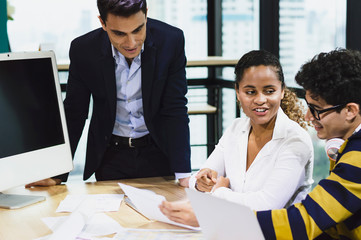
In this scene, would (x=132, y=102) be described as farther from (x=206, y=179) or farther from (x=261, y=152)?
(x=261, y=152)

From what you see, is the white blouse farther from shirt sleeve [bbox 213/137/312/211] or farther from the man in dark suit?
the man in dark suit

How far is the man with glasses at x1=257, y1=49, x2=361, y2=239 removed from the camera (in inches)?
42.6

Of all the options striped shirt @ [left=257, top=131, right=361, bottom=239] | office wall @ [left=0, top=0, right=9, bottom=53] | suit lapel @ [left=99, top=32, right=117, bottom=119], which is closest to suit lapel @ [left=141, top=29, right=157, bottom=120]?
suit lapel @ [left=99, top=32, right=117, bottom=119]

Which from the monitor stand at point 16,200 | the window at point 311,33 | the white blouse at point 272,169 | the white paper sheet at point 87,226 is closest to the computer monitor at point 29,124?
the monitor stand at point 16,200

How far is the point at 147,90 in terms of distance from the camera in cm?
177

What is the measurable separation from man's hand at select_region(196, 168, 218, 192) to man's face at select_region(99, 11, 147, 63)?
49 cm

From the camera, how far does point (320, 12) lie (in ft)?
10.3

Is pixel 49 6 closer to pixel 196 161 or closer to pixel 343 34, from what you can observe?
pixel 196 161

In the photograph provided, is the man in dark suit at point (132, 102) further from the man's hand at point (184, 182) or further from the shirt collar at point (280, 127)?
the shirt collar at point (280, 127)

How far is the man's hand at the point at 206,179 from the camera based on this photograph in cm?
165

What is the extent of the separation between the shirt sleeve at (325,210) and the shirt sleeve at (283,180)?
1.10ft

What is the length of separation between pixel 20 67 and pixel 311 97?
942mm

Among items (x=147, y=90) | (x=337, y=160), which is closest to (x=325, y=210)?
(x=337, y=160)

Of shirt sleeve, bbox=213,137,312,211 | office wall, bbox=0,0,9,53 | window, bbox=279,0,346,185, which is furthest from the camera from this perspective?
window, bbox=279,0,346,185
